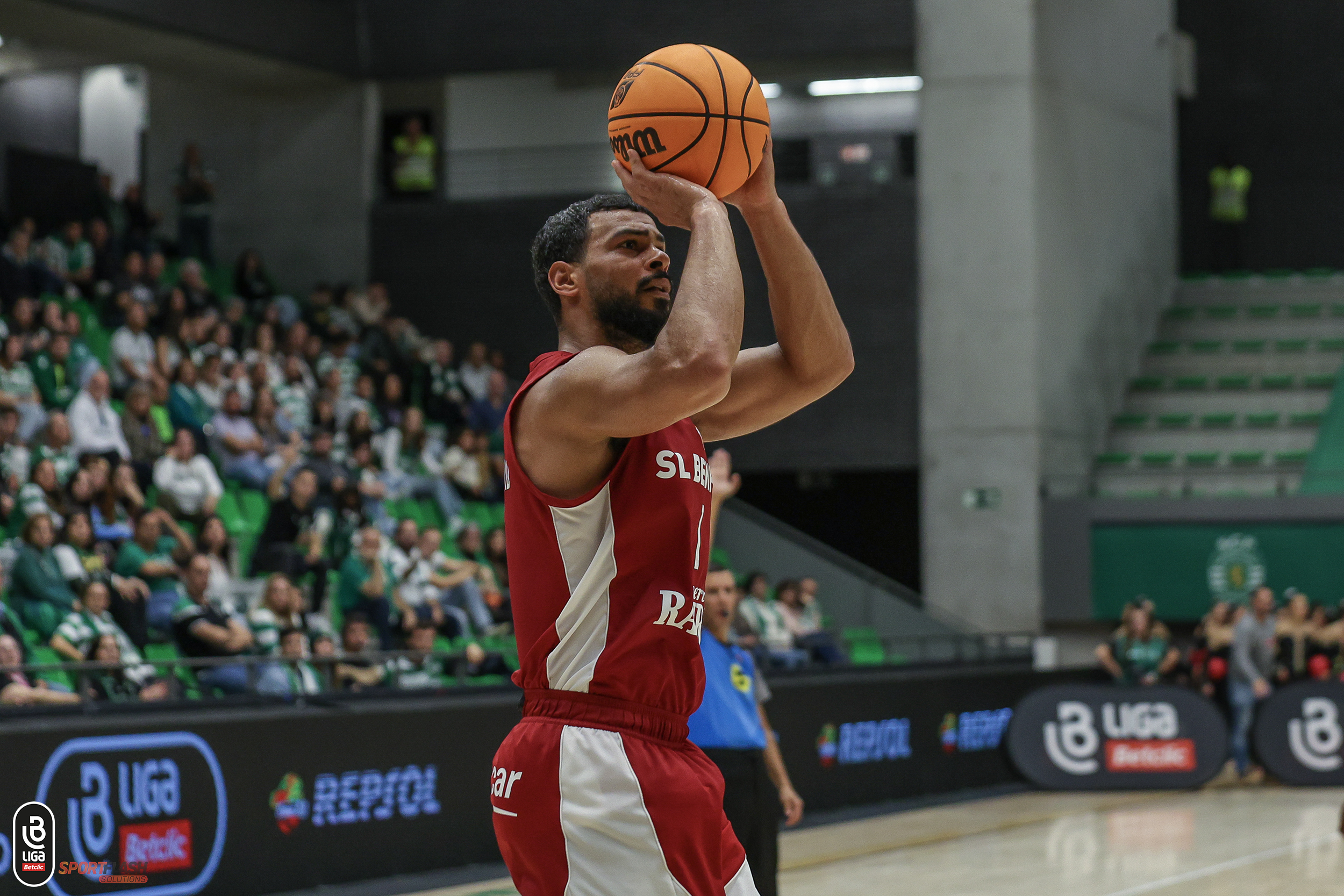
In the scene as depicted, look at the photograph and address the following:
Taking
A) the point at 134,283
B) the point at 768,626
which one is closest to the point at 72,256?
the point at 134,283

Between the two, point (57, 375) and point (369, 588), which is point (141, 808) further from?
point (57, 375)

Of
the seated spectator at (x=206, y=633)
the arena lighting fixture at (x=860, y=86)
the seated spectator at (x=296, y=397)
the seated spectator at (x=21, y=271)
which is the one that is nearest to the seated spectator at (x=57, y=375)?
the seated spectator at (x=21, y=271)

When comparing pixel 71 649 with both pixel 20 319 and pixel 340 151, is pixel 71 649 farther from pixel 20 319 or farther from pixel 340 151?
pixel 340 151

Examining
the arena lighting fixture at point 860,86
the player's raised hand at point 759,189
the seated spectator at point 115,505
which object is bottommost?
the seated spectator at point 115,505

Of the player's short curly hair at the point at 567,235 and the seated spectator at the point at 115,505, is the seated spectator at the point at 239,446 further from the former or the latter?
the player's short curly hair at the point at 567,235

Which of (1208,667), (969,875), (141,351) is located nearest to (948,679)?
(1208,667)

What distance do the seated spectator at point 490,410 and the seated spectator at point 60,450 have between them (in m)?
5.35

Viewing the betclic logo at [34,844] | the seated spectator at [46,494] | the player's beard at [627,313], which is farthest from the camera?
the seated spectator at [46,494]

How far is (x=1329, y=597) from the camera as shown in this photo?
63.7ft

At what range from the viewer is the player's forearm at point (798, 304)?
3.42m

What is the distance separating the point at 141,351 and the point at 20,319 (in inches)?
40.1

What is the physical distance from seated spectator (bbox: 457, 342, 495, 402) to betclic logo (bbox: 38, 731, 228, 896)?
30.7 feet

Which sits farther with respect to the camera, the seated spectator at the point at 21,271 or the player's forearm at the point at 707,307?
the seated spectator at the point at 21,271

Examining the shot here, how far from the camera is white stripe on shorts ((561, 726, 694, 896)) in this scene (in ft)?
10.5
